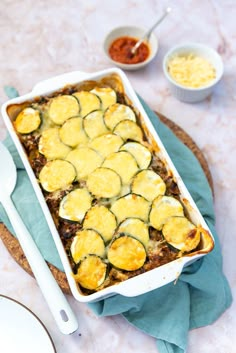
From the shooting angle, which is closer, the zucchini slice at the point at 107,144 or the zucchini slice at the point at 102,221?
the zucchini slice at the point at 102,221

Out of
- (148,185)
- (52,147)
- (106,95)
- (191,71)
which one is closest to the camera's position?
(148,185)

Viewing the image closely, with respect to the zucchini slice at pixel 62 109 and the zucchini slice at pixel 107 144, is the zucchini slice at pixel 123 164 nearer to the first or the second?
the zucchini slice at pixel 107 144

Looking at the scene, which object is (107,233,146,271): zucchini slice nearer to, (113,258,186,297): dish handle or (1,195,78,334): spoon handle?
(113,258,186,297): dish handle

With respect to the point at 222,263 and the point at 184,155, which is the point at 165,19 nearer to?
the point at 184,155

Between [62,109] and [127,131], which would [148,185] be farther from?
[62,109]

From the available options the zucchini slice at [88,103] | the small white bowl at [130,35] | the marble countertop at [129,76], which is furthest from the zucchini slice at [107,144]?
the small white bowl at [130,35]

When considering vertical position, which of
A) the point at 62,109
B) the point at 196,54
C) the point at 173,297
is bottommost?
the point at 173,297

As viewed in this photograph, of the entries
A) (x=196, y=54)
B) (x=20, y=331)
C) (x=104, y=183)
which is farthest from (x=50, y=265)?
(x=196, y=54)
